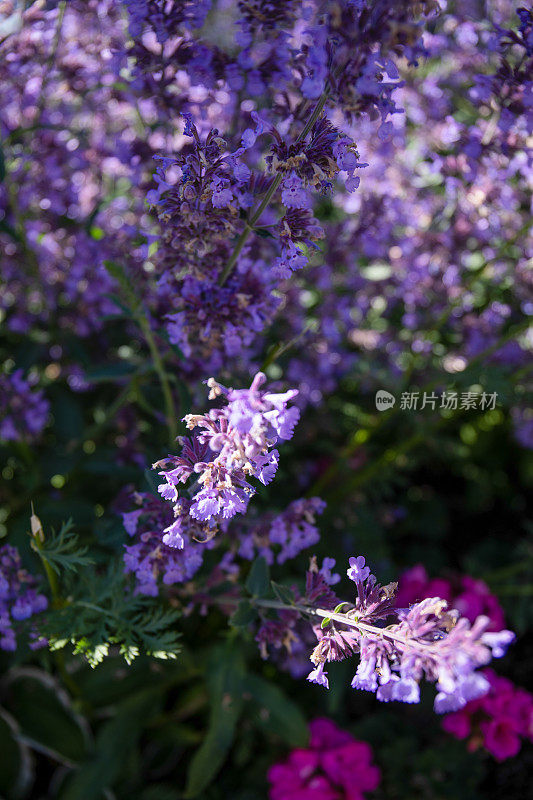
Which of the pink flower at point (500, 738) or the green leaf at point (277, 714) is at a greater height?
the green leaf at point (277, 714)

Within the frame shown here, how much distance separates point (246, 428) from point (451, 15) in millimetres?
1454

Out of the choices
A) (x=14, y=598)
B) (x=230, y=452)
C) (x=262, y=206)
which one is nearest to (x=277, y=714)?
(x=14, y=598)

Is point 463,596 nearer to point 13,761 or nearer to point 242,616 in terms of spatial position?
point 242,616

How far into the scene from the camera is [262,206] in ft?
3.22

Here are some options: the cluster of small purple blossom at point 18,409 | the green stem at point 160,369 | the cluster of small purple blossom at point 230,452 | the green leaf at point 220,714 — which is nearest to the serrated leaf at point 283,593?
the cluster of small purple blossom at point 230,452

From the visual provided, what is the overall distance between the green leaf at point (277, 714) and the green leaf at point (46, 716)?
42 cm

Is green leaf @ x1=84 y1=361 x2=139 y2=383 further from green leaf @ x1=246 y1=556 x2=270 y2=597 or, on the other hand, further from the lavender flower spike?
the lavender flower spike

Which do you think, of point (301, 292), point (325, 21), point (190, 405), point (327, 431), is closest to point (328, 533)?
point (327, 431)

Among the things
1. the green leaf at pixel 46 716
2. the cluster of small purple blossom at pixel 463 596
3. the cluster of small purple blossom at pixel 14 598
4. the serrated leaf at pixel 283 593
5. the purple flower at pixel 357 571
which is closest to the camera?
the purple flower at pixel 357 571

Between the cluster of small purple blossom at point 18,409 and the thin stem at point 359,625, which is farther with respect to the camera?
the cluster of small purple blossom at point 18,409

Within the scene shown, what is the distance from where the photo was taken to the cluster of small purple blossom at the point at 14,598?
1.10m

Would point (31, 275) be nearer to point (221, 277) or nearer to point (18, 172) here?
point (18, 172)

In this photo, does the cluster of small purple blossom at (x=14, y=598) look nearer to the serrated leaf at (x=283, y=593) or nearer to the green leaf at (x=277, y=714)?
the serrated leaf at (x=283, y=593)

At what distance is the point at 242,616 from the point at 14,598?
41 cm
